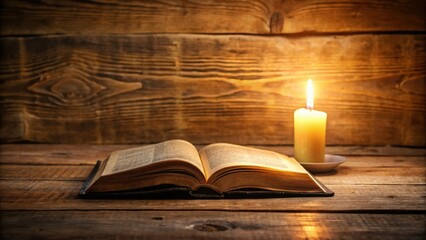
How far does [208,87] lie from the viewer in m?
1.95

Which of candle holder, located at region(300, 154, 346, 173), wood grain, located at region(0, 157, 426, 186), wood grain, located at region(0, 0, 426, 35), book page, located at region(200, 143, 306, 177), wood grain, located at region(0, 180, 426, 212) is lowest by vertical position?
wood grain, located at region(0, 180, 426, 212)

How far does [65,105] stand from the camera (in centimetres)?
196

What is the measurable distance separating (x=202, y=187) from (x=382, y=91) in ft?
3.08

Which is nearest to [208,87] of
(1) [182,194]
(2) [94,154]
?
(2) [94,154]

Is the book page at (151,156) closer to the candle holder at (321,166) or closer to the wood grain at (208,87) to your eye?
the candle holder at (321,166)

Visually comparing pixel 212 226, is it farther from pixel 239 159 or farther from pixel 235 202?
pixel 239 159

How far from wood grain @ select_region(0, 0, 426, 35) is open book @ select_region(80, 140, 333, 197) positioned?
2.35 ft

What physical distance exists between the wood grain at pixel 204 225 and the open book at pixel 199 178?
0.11 meters

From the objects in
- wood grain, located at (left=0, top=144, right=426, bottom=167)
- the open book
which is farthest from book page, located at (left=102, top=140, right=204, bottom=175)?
wood grain, located at (left=0, top=144, right=426, bottom=167)

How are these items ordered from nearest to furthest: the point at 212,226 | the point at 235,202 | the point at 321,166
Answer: the point at 212,226, the point at 235,202, the point at 321,166

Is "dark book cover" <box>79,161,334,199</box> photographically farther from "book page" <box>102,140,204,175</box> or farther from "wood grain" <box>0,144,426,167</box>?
"wood grain" <box>0,144,426,167</box>

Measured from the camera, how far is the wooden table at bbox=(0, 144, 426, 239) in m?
1.02

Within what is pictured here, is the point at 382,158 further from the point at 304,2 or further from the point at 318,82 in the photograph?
the point at 304,2

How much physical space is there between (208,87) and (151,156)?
670mm
